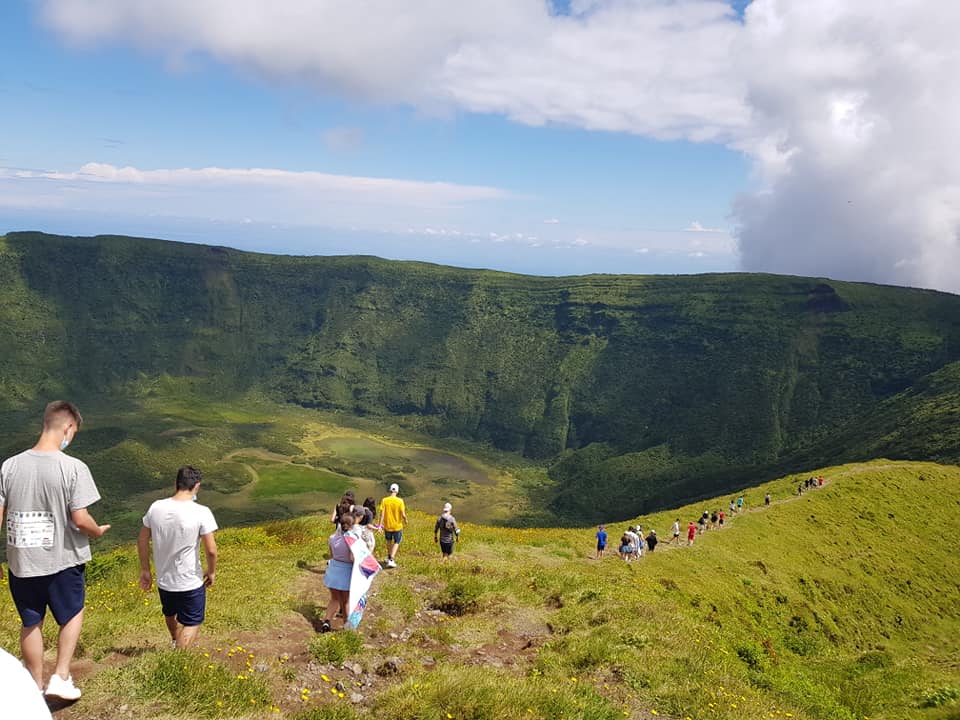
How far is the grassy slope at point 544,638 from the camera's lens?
400 inches

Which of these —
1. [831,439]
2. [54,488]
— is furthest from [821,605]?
[831,439]

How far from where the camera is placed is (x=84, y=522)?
25.6 feet

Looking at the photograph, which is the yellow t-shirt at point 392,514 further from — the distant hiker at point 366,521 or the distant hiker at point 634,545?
the distant hiker at point 634,545

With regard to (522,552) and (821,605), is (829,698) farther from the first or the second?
(821,605)

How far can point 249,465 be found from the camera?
17638 cm

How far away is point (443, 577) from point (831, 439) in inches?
5486

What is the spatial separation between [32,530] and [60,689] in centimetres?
246

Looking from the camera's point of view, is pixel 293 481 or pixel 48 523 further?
pixel 293 481

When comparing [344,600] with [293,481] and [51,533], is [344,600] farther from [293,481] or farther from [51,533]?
[293,481]

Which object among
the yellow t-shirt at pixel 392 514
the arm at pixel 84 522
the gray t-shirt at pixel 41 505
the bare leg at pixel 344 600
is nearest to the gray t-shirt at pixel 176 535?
the arm at pixel 84 522

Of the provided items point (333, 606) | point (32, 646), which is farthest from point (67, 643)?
point (333, 606)

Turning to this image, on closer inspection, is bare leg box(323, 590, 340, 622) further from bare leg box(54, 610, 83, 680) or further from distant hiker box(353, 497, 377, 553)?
bare leg box(54, 610, 83, 680)

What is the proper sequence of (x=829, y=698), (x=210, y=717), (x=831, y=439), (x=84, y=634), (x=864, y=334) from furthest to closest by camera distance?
(x=864, y=334)
(x=831, y=439)
(x=829, y=698)
(x=84, y=634)
(x=210, y=717)

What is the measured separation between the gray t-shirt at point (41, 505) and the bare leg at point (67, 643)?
92 cm
